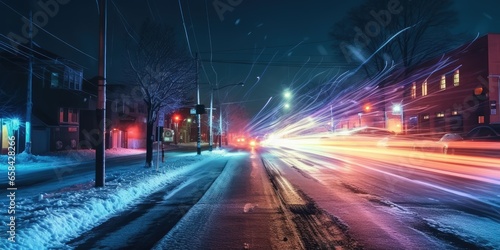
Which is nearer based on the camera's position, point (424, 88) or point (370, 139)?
point (370, 139)

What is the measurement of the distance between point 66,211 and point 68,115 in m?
33.8

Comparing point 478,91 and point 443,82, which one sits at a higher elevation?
point 443,82

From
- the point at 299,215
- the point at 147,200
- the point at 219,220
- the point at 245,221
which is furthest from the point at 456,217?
the point at 147,200

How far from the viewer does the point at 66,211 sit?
25.6 ft

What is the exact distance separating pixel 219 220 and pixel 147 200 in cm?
336

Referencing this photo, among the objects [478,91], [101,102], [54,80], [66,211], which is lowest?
[66,211]

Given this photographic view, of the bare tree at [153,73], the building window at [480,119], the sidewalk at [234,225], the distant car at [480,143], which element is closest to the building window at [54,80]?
the bare tree at [153,73]

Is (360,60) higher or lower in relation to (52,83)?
higher

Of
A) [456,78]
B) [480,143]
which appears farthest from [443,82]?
[480,143]

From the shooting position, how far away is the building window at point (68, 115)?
37688mm

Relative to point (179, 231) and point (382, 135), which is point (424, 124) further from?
point (179, 231)

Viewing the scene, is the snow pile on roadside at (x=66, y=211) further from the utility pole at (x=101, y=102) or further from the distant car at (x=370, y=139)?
the distant car at (x=370, y=139)

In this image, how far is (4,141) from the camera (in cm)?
3073

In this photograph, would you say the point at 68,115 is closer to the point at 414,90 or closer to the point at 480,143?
the point at 480,143
